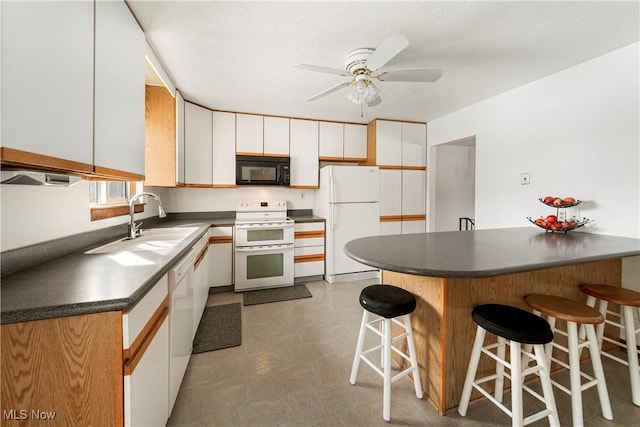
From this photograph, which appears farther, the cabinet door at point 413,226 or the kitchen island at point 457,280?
the cabinet door at point 413,226

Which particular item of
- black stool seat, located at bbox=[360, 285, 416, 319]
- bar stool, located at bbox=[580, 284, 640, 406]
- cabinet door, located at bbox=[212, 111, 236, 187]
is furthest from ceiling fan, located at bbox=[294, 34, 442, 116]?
cabinet door, located at bbox=[212, 111, 236, 187]

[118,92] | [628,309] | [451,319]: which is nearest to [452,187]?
[628,309]

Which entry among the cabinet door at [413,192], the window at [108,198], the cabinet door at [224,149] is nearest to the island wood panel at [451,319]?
the window at [108,198]

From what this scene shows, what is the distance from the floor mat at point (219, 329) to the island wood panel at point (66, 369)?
1.29 metres

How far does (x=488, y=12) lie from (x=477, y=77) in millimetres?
1014

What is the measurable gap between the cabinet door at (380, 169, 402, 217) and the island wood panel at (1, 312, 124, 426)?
11.4 feet

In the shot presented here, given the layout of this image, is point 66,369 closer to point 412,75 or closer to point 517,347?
point 517,347

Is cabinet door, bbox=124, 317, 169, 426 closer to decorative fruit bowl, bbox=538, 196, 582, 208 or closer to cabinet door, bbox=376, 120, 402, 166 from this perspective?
decorative fruit bowl, bbox=538, 196, 582, 208

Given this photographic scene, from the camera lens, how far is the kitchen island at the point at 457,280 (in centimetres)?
125

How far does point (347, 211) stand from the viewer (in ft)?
11.7

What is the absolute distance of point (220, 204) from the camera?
3705 mm

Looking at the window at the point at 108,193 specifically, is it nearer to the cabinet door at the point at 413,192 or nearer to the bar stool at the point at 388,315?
the bar stool at the point at 388,315

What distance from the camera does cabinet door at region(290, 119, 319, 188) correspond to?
3.68 metres

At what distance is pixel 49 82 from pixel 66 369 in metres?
0.99
